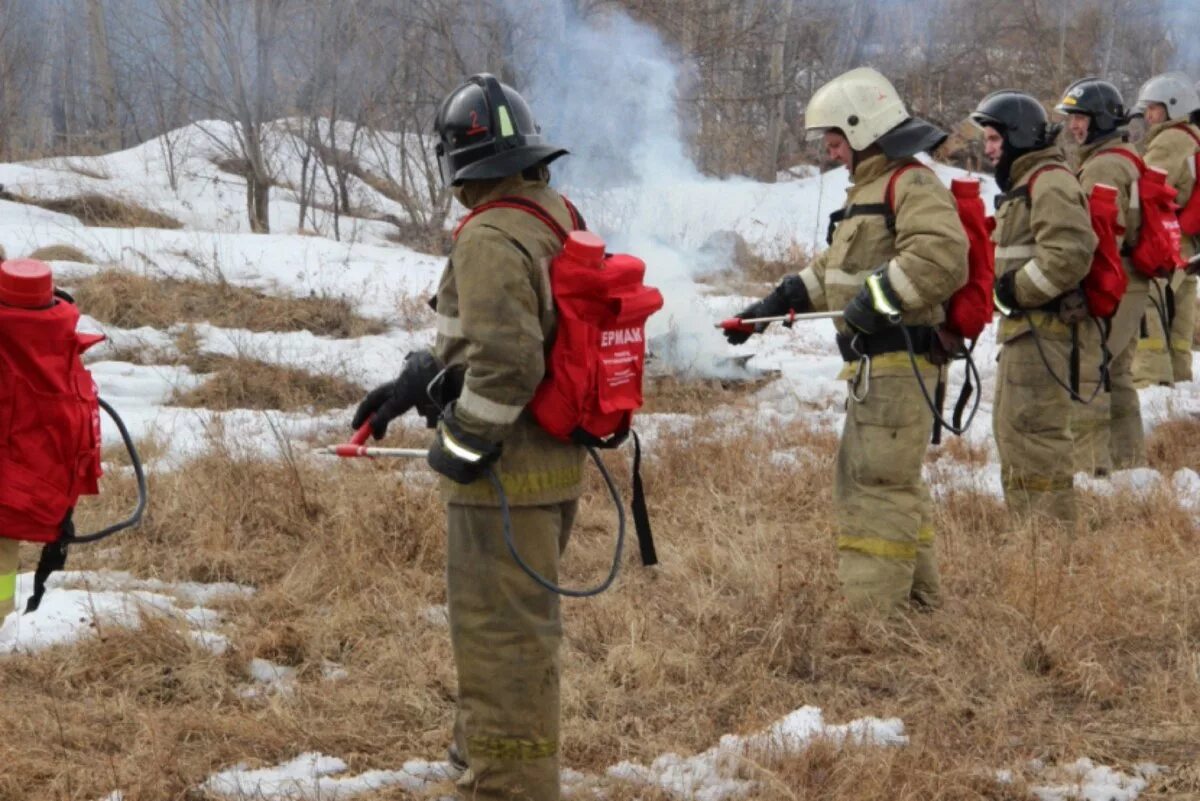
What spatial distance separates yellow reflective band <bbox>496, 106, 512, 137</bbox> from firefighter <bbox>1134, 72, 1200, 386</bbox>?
647 cm

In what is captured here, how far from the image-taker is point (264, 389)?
858 cm

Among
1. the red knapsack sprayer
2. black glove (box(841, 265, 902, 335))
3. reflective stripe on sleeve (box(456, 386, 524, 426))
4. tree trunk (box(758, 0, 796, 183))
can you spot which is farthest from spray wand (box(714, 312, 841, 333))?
tree trunk (box(758, 0, 796, 183))

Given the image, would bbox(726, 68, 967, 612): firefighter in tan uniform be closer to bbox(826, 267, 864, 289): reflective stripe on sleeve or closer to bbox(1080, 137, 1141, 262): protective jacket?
bbox(826, 267, 864, 289): reflective stripe on sleeve

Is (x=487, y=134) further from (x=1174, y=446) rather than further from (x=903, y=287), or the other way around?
(x=1174, y=446)

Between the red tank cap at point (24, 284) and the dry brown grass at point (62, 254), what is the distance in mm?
8263

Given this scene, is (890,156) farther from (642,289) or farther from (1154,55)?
(1154,55)

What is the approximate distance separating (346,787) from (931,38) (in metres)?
23.7

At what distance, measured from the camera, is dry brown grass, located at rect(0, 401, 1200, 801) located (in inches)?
155

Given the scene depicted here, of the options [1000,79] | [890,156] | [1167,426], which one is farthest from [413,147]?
[1000,79]

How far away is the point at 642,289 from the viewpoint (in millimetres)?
3412

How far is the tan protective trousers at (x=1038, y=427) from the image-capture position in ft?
20.6

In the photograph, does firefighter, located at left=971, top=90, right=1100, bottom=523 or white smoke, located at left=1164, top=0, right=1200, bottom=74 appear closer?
firefighter, located at left=971, top=90, right=1100, bottom=523

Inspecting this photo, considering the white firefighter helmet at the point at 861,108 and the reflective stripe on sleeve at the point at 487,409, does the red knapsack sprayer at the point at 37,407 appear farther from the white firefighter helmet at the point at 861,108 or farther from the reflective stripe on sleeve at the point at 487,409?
the white firefighter helmet at the point at 861,108

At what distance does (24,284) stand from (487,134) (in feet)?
4.14
